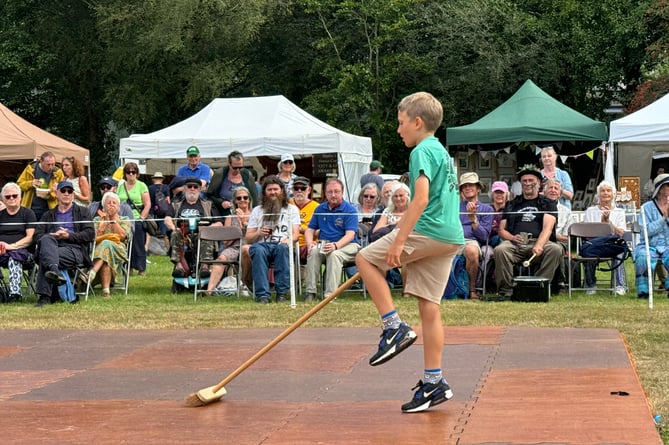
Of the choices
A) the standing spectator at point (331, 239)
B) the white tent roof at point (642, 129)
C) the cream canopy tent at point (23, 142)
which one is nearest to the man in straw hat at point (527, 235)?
the standing spectator at point (331, 239)

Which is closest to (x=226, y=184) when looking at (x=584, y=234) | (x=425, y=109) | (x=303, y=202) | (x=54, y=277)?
(x=303, y=202)

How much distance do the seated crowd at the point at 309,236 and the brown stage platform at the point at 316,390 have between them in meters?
2.95

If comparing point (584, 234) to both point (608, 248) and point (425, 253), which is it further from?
point (425, 253)

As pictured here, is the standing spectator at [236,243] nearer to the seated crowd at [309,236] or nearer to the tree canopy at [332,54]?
the seated crowd at [309,236]

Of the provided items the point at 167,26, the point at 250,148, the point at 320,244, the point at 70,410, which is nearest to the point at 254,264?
the point at 320,244

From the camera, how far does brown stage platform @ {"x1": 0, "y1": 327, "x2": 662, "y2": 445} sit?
5.67 metres

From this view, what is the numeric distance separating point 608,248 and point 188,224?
16.5 ft

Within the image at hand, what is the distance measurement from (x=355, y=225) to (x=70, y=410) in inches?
278

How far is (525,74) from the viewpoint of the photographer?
114 ft

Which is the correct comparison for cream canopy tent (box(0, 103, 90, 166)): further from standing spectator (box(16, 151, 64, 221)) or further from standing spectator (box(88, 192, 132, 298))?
standing spectator (box(88, 192, 132, 298))

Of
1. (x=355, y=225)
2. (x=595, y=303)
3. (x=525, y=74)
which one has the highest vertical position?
(x=525, y=74)

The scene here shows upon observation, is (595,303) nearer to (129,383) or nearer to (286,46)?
(129,383)

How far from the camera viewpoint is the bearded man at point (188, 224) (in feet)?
45.5

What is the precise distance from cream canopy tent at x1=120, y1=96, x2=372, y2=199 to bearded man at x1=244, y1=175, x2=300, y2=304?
790 centimetres
